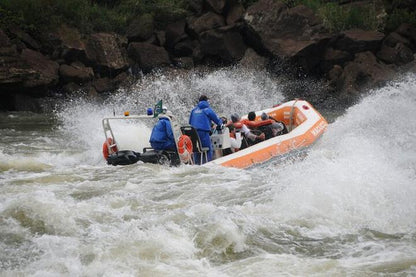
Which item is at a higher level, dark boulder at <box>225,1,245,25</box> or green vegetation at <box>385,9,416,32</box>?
dark boulder at <box>225,1,245,25</box>

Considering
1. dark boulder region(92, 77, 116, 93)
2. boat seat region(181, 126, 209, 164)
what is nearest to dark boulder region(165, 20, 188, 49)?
dark boulder region(92, 77, 116, 93)

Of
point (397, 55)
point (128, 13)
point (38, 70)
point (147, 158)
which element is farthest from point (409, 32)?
point (147, 158)

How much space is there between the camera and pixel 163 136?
32.1 ft

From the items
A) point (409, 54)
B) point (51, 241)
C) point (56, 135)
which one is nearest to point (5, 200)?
point (51, 241)

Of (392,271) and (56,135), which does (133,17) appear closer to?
(56,135)

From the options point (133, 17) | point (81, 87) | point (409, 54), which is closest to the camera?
point (81, 87)

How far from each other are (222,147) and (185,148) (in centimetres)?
113

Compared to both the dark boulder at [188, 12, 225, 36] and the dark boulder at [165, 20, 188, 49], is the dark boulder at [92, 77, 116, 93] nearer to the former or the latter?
the dark boulder at [165, 20, 188, 49]

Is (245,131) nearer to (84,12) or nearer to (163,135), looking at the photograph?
(163,135)

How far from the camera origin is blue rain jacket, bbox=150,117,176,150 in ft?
31.9

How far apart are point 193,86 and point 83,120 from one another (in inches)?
270

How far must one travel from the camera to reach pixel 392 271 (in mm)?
5332

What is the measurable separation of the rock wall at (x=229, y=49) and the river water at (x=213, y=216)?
1033 centimetres

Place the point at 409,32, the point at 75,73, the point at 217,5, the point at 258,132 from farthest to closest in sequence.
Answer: the point at 217,5, the point at 409,32, the point at 75,73, the point at 258,132
